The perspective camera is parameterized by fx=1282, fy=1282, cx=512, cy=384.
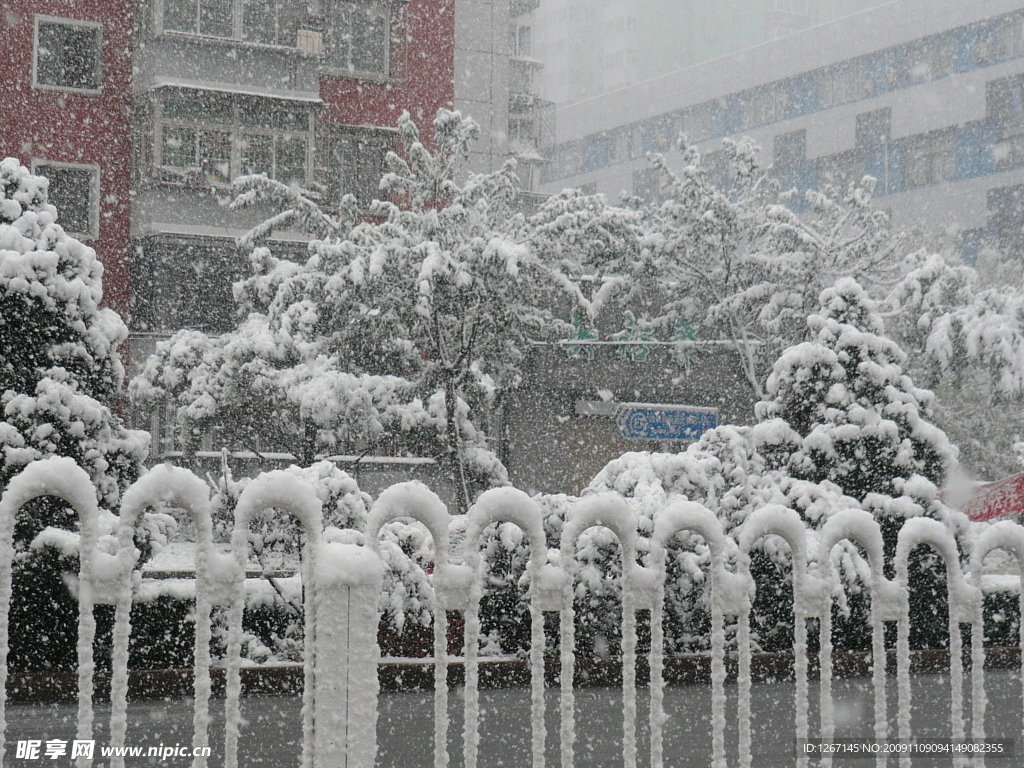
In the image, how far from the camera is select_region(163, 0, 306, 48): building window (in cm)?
2403

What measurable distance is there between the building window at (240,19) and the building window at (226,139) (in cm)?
139

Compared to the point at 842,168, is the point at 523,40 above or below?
above

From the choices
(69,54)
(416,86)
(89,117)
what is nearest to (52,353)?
(89,117)

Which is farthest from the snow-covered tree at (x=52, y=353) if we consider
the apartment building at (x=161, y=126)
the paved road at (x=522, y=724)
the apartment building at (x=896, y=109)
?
the apartment building at (x=896, y=109)

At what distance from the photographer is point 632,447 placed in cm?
3006

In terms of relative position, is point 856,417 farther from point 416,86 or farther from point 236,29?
point 416,86

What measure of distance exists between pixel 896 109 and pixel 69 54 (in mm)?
34041

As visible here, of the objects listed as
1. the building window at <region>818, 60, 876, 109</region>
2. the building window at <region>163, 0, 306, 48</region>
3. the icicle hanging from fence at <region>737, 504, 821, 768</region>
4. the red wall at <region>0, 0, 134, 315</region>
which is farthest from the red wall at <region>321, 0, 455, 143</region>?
the building window at <region>818, 60, 876, 109</region>

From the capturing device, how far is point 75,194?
24250 mm

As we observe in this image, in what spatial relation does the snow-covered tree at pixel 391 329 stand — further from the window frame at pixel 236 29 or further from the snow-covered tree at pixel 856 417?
the snow-covered tree at pixel 856 417

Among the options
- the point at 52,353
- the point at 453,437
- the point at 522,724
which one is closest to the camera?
the point at 522,724

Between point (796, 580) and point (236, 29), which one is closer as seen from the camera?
point (796, 580)

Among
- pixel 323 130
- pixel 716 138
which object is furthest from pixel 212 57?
pixel 716 138

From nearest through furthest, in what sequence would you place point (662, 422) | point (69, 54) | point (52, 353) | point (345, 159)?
point (52, 353), point (662, 422), point (69, 54), point (345, 159)
